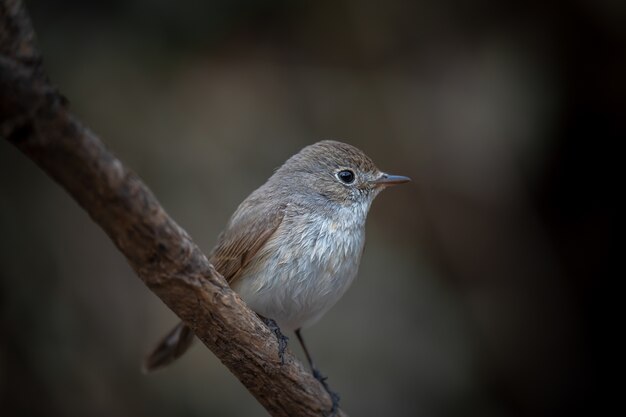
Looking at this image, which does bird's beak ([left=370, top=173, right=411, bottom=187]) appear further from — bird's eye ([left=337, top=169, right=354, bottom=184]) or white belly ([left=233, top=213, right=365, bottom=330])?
white belly ([left=233, top=213, right=365, bottom=330])

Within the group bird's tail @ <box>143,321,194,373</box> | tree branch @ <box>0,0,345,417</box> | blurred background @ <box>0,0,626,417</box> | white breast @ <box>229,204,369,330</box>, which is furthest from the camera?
blurred background @ <box>0,0,626,417</box>

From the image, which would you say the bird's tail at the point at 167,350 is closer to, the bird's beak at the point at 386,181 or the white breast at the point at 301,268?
the white breast at the point at 301,268

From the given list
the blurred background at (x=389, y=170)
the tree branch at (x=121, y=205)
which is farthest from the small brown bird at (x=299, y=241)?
the blurred background at (x=389, y=170)

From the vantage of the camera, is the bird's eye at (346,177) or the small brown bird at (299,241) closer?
the small brown bird at (299,241)

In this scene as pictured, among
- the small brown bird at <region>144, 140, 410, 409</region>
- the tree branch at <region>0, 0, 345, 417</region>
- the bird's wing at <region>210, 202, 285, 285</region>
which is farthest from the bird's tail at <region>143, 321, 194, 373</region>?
the tree branch at <region>0, 0, 345, 417</region>

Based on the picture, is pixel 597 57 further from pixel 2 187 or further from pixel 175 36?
pixel 2 187

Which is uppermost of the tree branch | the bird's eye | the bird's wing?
the bird's eye

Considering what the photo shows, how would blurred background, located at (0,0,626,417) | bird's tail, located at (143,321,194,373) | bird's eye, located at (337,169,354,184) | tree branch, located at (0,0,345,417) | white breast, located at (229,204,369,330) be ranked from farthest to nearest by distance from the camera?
blurred background, located at (0,0,626,417)
bird's tail, located at (143,321,194,373)
bird's eye, located at (337,169,354,184)
white breast, located at (229,204,369,330)
tree branch, located at (0,0,345,417)
